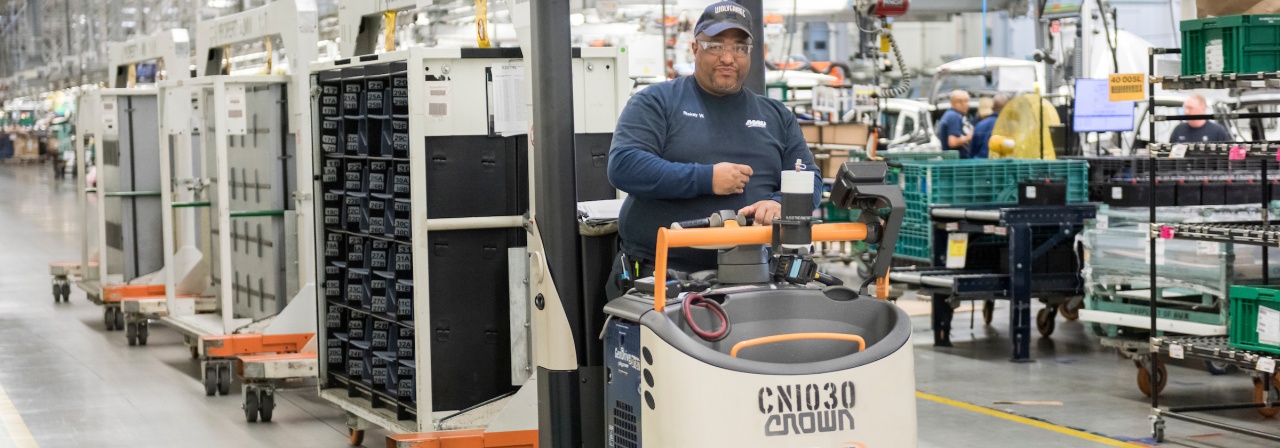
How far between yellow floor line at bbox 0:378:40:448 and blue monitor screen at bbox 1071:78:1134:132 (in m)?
9.19

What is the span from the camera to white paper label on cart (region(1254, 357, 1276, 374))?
6652 mm

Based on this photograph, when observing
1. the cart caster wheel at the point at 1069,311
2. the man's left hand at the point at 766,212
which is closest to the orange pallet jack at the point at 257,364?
the man's left hand at the point at 766,212

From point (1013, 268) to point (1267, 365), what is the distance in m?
2.96

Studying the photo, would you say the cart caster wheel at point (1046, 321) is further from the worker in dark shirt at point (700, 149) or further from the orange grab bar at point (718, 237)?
the orange grab bar at point (718, 237)

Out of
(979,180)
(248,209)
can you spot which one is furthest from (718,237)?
(979,180)

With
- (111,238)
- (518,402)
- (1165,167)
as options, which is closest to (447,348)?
(518,402)

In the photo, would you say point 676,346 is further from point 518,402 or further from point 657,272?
point 518,402

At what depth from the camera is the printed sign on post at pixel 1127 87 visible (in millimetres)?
8883

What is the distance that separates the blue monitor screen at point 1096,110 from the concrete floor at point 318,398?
209cm

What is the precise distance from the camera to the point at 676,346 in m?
3.72

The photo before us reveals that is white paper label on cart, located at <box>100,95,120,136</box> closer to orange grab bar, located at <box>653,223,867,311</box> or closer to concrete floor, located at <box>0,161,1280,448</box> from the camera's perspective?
concrete floor, located at <box>0,161,1280,448</box>

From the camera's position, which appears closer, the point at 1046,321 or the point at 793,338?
the point at 793,338

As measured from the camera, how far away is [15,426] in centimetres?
792

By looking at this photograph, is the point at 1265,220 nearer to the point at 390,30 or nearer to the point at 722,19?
the point at 722,19
